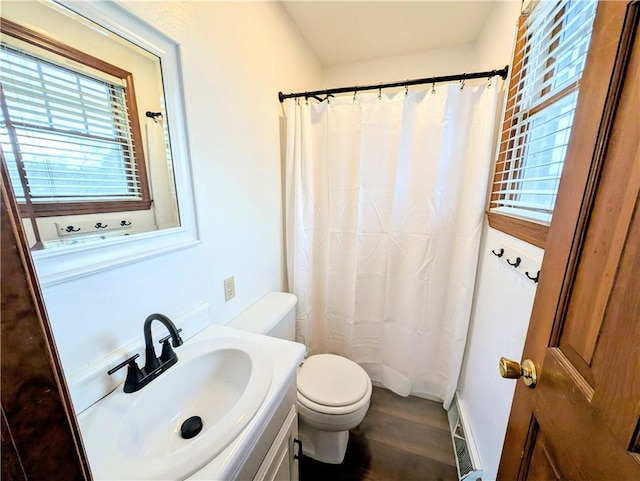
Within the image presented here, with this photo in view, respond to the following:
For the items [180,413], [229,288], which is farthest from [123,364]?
[229,288]

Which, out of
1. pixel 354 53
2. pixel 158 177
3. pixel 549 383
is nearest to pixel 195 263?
pixel 158 177

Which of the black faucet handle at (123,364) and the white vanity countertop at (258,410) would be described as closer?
the white vanity countertop at (258,410)

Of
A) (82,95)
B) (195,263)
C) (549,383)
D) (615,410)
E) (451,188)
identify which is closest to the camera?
(615,410)

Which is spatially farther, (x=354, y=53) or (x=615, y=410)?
(x=354, y=53)

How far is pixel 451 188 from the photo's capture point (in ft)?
4.51

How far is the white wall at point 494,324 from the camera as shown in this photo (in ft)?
2.94

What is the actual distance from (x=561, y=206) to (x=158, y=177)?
1134 mm

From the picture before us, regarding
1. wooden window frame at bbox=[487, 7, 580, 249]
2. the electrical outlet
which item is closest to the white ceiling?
wooden window frame at bbox=[487, 7, 580, 249]

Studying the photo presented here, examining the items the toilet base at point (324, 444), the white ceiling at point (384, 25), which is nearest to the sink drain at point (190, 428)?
the toilet base at point (324, 444)

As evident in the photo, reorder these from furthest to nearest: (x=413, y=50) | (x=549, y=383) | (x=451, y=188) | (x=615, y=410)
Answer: (x=413, y=50)
(x=451, y=188)
(x=549, y=383)
(x=615, y=410)

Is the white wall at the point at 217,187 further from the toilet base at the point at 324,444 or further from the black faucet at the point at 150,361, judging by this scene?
the toilet base at the point at 324,444

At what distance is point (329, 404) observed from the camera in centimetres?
116

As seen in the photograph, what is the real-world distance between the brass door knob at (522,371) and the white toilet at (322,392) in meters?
0.78

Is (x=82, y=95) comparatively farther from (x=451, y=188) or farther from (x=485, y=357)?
(x=485, y=357)
